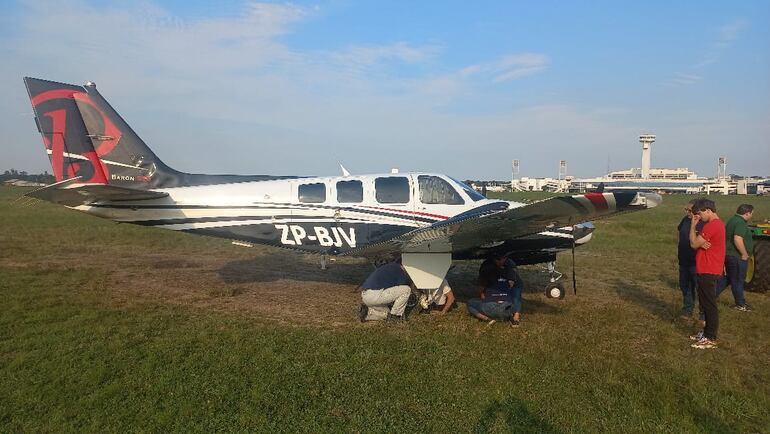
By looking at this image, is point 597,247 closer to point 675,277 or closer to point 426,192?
point 675,277

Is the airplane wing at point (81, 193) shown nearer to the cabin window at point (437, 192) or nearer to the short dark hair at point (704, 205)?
the cabin window at point (437, 192)

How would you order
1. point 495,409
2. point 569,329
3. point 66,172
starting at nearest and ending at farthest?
1. point 495,409
2. point 569,329
3. point 66,172

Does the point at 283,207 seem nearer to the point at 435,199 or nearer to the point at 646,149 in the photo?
the point at 435,199

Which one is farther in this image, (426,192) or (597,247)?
(597,247)

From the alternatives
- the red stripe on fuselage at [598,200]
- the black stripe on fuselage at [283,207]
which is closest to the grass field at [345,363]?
the black stripe on fuselage at [283,207]

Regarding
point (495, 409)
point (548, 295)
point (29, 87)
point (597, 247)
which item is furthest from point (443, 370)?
point (597, 247)

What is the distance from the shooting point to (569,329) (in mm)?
6945

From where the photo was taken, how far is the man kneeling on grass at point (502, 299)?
23.5 ft

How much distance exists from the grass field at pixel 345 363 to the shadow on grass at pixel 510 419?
19mm

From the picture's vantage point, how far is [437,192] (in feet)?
28.7

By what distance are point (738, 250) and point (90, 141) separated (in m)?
11.7

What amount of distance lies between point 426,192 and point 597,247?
33.0ft

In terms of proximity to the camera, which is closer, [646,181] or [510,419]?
[510,419]

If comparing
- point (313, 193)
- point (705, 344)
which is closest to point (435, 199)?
point (313, 193)
